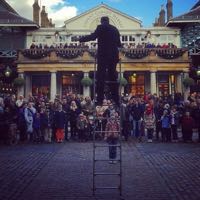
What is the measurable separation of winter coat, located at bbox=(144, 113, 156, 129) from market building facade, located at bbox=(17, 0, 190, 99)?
543 inches

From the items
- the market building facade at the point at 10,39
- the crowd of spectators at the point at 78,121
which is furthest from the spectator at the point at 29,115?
the market building facade at the point at 10,39

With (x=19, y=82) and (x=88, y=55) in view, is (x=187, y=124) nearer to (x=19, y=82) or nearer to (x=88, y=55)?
(x=88, y=55)

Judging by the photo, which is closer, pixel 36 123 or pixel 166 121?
pixel 166 121

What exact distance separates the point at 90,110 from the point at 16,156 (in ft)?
20.9

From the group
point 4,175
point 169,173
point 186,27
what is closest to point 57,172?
point 4,175

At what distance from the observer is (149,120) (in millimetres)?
18109

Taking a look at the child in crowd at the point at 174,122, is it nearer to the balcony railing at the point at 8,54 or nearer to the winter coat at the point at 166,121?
the winter coat at the point at 166,121

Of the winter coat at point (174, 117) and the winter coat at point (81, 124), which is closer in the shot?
the winter coat at point (174, 117)

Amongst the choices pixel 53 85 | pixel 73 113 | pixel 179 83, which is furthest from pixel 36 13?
pixel 73 113

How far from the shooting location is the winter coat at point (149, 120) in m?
18.0

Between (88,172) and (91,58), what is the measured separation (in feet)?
70.9

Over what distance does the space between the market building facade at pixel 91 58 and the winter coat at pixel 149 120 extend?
543 inches

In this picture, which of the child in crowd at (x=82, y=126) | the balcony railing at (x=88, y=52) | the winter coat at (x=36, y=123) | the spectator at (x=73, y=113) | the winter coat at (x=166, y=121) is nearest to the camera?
the winter coat at (x=166, y=121)

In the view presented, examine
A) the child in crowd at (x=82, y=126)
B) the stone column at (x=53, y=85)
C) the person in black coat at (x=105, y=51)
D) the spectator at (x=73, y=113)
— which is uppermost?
the stone column at (x=53, y=85)
